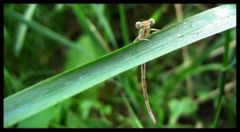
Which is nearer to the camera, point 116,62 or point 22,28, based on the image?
point 116,62

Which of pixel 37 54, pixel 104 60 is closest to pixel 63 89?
pixel 104 60

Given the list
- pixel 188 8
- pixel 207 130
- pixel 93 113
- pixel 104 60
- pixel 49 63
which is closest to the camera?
pixel 104 60

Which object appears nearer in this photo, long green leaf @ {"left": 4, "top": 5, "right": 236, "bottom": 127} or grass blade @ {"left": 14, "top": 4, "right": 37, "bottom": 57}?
long green leaf @ {"left": 4, "top": 5, "right": 236, "bottom": 127}

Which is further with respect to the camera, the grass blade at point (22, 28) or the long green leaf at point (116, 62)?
the grass blade at point (22, 28)

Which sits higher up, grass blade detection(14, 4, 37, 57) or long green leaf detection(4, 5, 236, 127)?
grass blade detection(14, 4, 37, 57)

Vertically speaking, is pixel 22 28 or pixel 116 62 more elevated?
pixel 22 28

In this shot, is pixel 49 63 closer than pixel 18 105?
No

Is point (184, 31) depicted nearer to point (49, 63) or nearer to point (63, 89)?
point (63, 89)

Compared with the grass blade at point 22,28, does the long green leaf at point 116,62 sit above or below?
below
